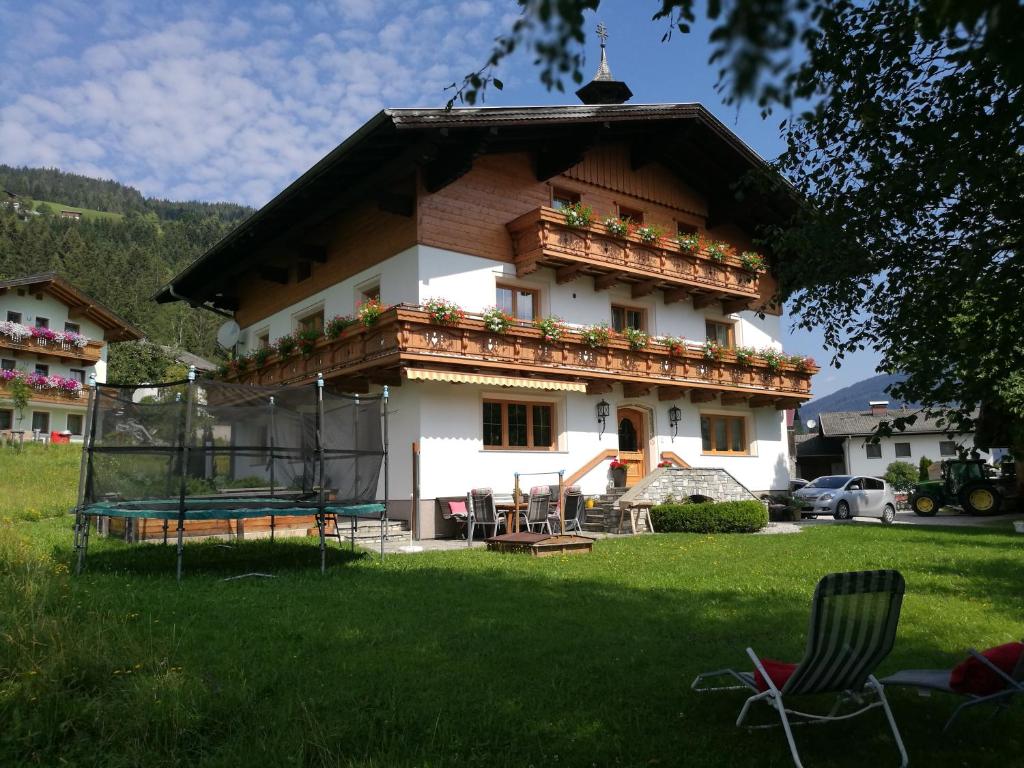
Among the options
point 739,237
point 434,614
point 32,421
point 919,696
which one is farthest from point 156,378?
point 919,696

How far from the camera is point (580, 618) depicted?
7.28 m

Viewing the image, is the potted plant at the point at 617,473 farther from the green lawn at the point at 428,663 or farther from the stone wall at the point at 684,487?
the green lawn at the point at 428,663

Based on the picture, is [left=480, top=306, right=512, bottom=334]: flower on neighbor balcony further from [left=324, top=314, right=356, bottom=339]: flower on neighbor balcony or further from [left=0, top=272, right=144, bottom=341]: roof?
[left=0, top=272, right=144, bottom=341]: roof

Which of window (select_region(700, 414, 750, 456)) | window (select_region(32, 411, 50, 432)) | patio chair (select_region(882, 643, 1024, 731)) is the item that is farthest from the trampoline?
window (select_region(32, 411, 50, 432))

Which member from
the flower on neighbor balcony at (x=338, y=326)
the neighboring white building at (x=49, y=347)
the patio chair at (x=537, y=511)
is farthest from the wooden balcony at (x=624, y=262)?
the neighboring white building at (x=49, y=347)

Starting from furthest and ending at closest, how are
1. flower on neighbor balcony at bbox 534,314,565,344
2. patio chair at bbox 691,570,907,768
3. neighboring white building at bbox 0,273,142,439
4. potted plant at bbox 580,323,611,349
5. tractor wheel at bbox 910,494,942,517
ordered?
neighboring white building at bbox 0,273,142,439 < tractor wheel at bbox 910,494,942,517 < potted plant at bbox 580,323,611,349 < flower on neighbor balcony at bbox 534,314,565,344 < patio chair at bbox 691,570,907,768

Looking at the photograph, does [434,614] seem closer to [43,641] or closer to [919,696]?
[43,641]

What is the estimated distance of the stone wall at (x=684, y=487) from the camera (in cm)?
1845

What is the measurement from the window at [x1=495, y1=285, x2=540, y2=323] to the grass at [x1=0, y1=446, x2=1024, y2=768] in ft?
29.6

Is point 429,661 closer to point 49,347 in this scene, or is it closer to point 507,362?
point 507,362

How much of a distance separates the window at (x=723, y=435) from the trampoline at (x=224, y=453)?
13.2 metres

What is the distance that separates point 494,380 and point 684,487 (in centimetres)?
591

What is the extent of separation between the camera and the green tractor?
2730 centimetres

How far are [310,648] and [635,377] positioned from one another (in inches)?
562
